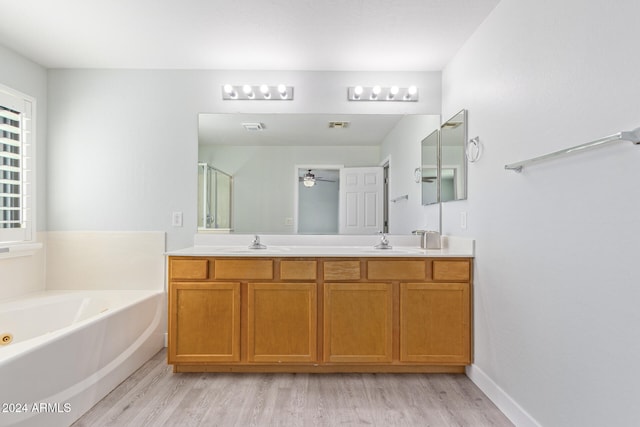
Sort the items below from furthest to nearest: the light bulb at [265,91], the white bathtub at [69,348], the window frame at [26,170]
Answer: the light bulb at [265,91] < the window frame at [26,170] < the white bathtub at [69,348]

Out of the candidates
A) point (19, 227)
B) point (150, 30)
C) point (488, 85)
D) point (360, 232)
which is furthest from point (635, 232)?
point (19, 227)

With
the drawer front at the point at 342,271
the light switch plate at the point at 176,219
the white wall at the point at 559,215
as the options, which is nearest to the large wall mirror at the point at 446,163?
the white wall at the point at 559,215

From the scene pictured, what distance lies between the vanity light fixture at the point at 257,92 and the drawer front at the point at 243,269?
140 centimetres

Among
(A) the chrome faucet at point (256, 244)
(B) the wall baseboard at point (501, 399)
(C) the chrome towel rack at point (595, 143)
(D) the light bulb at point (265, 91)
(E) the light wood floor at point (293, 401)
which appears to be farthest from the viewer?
(D) the light bulb at point (265, 91)

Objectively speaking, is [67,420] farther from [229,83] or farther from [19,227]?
[229,83]

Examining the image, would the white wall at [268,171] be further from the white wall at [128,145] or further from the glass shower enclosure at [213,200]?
the white wall at [128,145]

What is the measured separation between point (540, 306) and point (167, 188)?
8.87 ft

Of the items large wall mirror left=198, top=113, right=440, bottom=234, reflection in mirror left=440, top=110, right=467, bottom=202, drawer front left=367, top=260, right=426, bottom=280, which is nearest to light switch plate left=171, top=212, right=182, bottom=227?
large wall mirror left=198, top=113, right=440, bottom=234

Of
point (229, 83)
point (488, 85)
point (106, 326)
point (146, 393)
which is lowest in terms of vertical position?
point (146, 393)

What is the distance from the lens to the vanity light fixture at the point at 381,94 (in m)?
3.04

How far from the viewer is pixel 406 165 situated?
3062mm

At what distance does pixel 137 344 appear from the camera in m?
2.61

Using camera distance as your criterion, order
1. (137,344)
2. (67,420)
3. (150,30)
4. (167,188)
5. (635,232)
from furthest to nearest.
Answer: (167,188), (137,344), (150,30), (67,420), (635,232)

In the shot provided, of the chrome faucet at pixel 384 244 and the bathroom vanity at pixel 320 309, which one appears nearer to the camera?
the bathroom vanity at pixel 320 309
